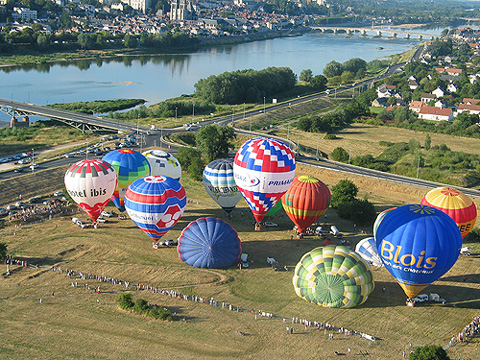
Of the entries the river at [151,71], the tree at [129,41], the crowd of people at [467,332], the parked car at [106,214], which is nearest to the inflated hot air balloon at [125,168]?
the parked car at [106,214]

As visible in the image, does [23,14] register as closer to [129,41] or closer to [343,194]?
[129,41]

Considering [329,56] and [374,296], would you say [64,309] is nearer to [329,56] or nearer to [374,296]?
[374,296]

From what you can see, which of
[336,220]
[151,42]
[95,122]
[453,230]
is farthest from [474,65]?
[453,230]

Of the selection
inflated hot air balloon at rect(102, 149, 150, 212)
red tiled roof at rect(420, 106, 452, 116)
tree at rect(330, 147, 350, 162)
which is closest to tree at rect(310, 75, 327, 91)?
red tiled roof at rect(420, 106, 452, 116)

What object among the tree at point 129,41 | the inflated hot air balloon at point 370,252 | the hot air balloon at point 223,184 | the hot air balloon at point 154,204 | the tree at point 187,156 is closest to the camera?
the inflated hot air balloon at point 370,252

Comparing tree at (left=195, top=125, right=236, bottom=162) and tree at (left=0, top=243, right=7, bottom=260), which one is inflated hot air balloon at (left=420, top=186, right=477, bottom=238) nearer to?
tree at (left=195, top=125, right=236, bottom=162)

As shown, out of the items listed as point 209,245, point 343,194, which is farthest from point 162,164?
point 343,194

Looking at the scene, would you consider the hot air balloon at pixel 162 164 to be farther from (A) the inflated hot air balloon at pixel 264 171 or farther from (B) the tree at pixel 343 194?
(B) the tree at pixel 343 194
